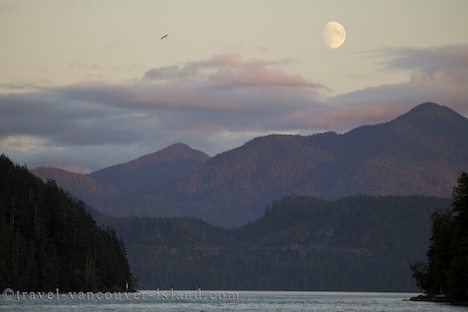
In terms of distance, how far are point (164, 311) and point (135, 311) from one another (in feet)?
20.3

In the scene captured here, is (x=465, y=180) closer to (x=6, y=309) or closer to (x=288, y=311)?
(x=288, y=311)

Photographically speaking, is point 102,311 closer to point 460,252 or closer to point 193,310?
point 193,310

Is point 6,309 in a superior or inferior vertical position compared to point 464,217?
inferior

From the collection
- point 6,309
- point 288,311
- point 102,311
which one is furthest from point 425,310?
point 6,309

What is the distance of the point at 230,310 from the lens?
628 ft

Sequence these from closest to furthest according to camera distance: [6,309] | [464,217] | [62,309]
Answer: [6,309] → [62,309] → [464,217]

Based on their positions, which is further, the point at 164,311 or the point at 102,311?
the point at 164,311

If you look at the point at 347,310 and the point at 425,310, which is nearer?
the point at 425,310

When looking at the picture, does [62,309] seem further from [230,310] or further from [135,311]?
[230,310]

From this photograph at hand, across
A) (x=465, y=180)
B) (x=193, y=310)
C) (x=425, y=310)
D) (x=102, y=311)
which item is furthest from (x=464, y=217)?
(x=102, y=311)

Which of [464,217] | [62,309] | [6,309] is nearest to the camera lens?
[6,309]

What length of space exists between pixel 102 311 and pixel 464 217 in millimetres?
61216

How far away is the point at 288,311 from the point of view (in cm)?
18975

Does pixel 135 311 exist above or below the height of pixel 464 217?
below
